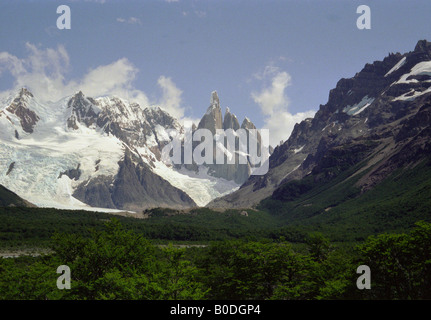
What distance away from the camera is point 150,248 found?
224 feet

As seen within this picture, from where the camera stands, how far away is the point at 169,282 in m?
52.3

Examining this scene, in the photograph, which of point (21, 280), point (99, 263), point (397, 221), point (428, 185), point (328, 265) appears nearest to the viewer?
point (21, 280)

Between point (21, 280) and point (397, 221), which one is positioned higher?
point (397, 221)
